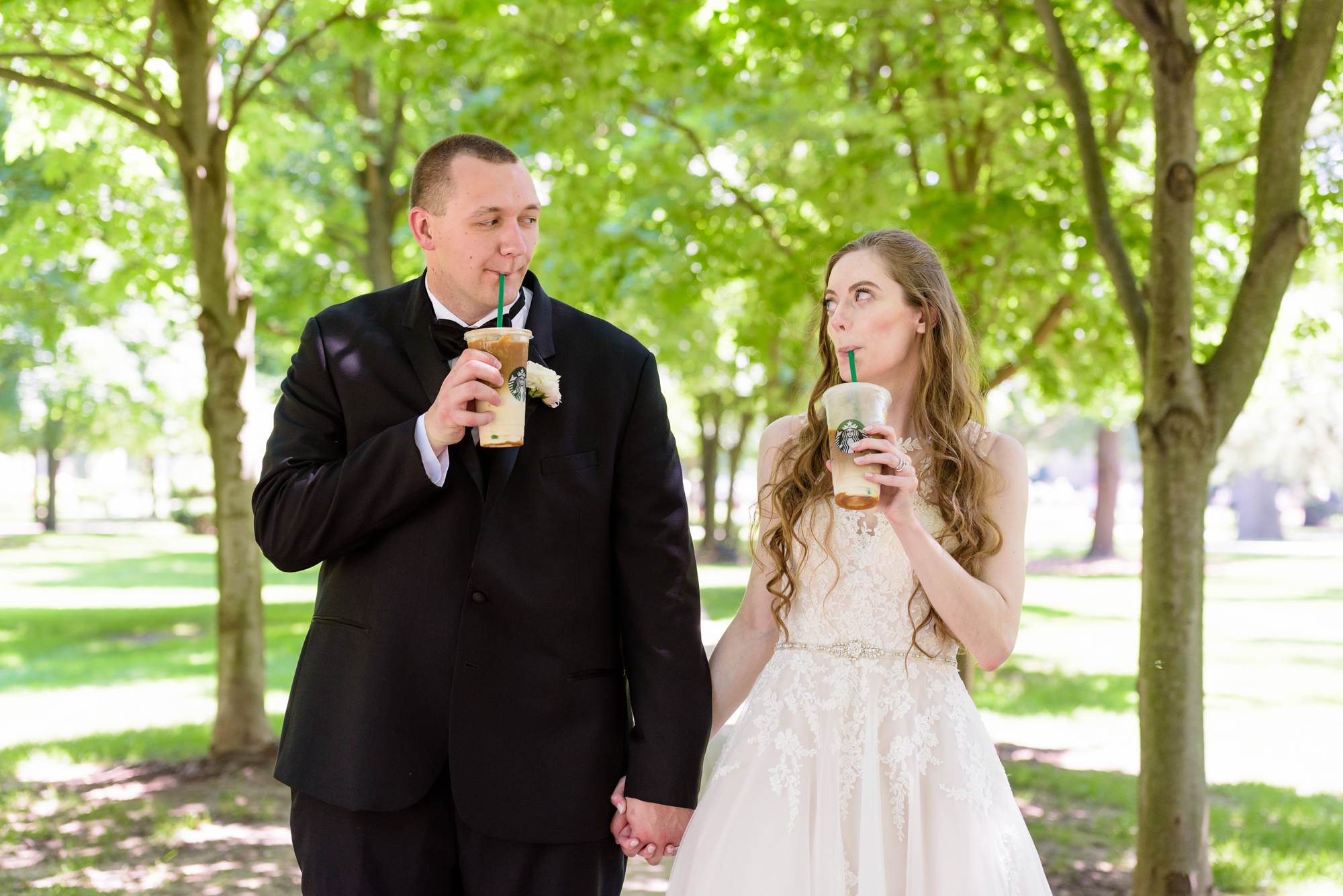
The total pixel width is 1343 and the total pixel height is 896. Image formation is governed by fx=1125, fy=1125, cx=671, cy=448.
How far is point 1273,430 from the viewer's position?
140 ft

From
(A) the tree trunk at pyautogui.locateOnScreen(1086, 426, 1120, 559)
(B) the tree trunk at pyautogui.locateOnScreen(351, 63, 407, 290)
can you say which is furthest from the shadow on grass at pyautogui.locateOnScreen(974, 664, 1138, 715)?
(A) the tree trunk at pyautogui.locateOnScreen(1086, 426, 1120, 559)

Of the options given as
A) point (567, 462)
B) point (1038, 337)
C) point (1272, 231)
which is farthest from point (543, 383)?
point (1038, 337)

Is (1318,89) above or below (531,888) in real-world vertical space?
above

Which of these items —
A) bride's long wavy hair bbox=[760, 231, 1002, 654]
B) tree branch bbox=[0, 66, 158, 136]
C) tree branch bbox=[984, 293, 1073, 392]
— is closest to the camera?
bride's long wavy hair bbox=[760, 231, 1002, 654]

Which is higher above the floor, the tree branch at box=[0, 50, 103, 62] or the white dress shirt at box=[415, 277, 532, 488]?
the tree branch at box=[0, 50, 103, 62]

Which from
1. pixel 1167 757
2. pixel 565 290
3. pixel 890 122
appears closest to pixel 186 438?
pixel 565 290

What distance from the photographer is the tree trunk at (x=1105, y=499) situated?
27797 mm

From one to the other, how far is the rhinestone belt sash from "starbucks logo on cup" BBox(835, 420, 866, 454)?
60 centimetres

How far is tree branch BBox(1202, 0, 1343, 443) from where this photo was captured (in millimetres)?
4785

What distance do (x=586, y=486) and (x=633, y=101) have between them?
5.57 m

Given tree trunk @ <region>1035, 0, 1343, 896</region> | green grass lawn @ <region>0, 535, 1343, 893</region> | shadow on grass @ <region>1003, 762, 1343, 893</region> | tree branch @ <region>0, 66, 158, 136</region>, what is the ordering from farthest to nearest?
green grass lawn @ <region>0, 535, 1343, 893</region>, tree branch @ <region>0, 66, 158, 136</region>, shadow on grass @ <region>1003, 762, 1343, 893</region>, tree trunk @ <region>1035, 0, 1343, 896</region>

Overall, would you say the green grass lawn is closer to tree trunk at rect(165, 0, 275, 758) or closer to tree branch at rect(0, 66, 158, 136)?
tree trunk at rect(165, 0, 275, 758)

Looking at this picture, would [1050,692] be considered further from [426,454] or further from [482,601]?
[426,454]

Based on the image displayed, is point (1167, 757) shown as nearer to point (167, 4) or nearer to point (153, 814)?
point (153, 814)
